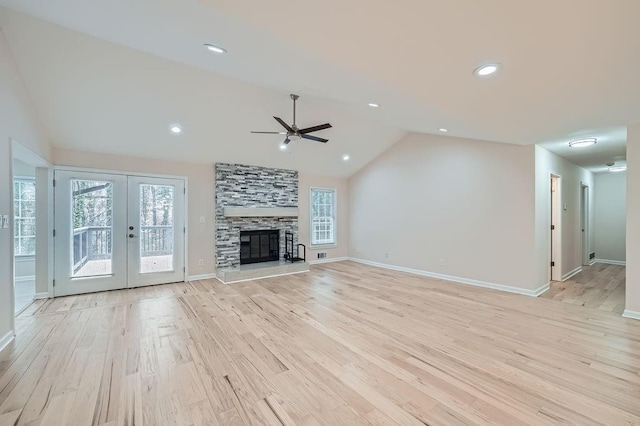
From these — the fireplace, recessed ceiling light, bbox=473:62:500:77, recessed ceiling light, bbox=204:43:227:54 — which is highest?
recessed ceiling light, bbox=204:43:227:54

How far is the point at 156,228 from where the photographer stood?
17.2 feet

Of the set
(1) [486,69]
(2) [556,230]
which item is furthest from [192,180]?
(2) [556,230]

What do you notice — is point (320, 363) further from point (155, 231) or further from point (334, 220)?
point (334, 220)

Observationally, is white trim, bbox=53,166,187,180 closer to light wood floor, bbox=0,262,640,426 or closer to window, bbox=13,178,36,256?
window, bbox=13,178,36,256

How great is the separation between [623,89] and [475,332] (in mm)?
2819

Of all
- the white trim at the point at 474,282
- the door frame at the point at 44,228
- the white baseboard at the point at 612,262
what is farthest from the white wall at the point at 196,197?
the white baseboard at the point at 612,262

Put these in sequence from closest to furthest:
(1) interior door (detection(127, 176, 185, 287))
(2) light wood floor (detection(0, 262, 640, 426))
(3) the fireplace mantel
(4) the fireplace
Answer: (2) light wood floor (detection(0, 262, 640, 426)) < (1) interior door (detection(127, 176, 185, 287)) < (3) the fireplace mantel < (4) the fireplace

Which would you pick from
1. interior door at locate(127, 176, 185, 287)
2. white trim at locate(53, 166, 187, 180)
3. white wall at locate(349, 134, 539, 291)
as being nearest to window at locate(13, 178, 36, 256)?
white trim at locate(53, 166, 187, 180)

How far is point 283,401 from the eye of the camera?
1.98 meters

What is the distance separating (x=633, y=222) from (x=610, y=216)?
529cm

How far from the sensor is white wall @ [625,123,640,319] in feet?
11.6

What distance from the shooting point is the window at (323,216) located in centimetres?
743

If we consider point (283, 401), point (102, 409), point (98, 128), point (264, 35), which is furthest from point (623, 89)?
point (98, 128)

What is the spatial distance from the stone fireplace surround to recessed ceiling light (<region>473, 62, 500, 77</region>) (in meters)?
4.78
